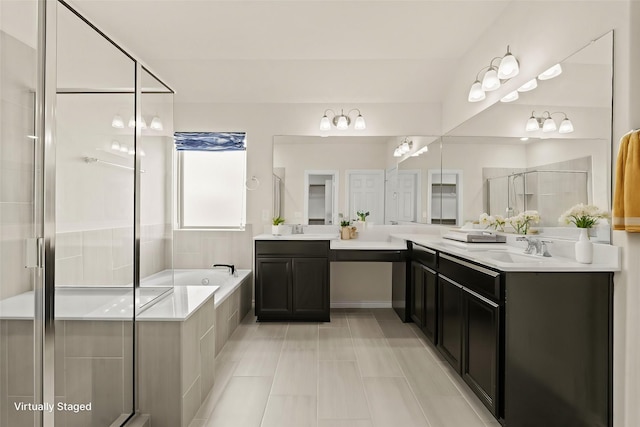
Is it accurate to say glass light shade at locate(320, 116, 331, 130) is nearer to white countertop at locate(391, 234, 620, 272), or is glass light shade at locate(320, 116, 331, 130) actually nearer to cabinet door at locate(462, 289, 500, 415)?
white countertop at locate(391, 234, 620, 272)

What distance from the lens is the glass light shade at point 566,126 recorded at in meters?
2.20

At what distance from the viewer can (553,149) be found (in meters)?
2.35

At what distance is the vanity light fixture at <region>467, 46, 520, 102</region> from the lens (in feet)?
8.50

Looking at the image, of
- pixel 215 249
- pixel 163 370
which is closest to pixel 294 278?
pixel 215 249

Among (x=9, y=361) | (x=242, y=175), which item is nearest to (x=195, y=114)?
(x=242, y=175)

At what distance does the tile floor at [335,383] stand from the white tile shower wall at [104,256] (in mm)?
894

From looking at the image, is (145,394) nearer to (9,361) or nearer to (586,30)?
(9,361)

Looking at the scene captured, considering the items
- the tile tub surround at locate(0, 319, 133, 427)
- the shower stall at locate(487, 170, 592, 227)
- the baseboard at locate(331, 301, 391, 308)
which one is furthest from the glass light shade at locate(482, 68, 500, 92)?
the tile tub surround at locate(0, 319, 133, 427)

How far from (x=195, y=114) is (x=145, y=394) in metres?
3.26

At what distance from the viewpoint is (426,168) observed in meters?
4.14

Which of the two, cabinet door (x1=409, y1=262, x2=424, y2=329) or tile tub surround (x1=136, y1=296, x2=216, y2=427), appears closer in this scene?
tile tub surround (x1=136, y1=296, x2=216, y2=427)

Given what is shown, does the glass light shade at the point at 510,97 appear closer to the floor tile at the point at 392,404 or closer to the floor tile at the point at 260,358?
the floor tile at the point at 392,404

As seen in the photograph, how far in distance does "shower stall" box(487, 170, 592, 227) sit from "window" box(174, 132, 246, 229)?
9.08ft

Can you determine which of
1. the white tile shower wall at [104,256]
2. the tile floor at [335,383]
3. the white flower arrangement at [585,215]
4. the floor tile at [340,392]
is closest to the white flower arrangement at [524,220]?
the white flower arrangement at [585,215]
